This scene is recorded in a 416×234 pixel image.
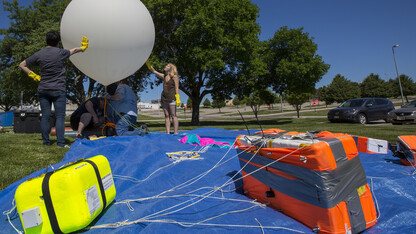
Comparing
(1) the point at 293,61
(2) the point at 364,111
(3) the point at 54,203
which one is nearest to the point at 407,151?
(3) the point at 54,203

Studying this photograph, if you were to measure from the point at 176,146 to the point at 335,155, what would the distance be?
252 cm

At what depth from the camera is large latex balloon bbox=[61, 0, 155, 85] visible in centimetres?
329

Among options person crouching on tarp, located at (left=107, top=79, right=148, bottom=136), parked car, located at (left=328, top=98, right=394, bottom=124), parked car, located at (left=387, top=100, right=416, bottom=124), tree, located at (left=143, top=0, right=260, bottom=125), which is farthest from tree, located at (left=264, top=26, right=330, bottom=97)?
person crouching on tarp, located at (left=107, top=79, right=148, bottom=136)

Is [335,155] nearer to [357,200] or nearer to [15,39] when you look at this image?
[357,200]

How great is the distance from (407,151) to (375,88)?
45.4m

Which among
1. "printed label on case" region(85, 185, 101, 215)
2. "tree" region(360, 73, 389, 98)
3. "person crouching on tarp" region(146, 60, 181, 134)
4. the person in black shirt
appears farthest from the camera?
"tree" region(360, 73, 389, 98)

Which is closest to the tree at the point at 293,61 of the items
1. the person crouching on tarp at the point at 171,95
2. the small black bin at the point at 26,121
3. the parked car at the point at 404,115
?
the parked car at the point at 404,115

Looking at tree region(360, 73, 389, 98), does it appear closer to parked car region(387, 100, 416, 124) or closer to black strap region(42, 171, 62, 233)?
parked car region(387, 100, 416, 124)

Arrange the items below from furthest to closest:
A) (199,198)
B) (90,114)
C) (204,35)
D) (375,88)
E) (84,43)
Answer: (375,88), (204,35), (90,114), (84,43), (199,198)

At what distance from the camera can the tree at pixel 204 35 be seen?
1145 cm

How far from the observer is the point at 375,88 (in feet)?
129

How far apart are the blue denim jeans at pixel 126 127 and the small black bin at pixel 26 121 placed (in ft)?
13.7

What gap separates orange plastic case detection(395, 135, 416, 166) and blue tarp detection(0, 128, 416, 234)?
8 centimetres

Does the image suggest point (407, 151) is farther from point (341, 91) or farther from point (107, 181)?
point (341, 91)
